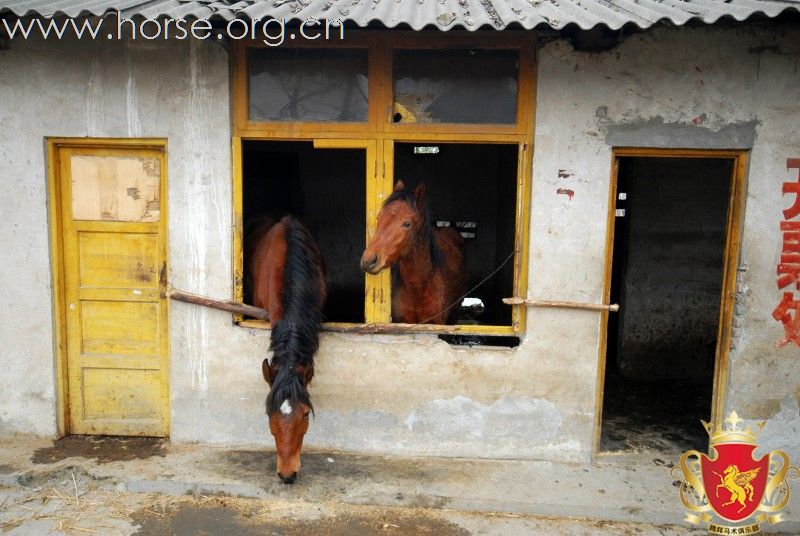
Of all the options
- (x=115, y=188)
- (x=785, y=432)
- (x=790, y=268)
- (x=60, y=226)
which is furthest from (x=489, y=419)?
(x=60, y=226)

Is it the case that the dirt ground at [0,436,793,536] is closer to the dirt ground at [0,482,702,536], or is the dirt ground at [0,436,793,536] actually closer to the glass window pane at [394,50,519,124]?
the dirt ground at [0,482,702,536]

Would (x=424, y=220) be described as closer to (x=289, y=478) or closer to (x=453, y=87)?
(x=453, y=87)

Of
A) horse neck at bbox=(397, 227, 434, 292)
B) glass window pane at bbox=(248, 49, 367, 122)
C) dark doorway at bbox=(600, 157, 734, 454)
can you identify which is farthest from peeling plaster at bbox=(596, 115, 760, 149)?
dark doorway at bbox=(600, 157, 734, 454)

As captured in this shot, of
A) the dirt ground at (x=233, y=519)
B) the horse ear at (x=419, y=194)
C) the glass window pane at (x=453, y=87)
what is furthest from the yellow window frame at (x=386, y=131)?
the dirt ground at (x=233, y=519)

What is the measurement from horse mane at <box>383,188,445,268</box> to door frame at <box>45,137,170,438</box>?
6.44 feet

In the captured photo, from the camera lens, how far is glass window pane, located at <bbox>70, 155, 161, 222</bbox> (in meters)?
4.94

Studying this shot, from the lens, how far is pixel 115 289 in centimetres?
508

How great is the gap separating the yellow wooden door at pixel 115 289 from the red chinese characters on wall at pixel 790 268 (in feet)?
16.5

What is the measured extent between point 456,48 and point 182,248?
280cm

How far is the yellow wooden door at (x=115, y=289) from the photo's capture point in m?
4.95

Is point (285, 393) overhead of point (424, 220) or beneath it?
beneath

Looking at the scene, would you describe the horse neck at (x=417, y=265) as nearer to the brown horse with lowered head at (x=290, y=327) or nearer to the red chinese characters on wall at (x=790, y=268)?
the brown horse with lowered head at (x=290, y=327)

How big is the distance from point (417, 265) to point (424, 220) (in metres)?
0.40

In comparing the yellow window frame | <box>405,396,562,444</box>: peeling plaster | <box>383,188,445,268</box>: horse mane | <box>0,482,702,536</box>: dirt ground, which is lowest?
<box>0,482,702,536</box>: dirt ground
